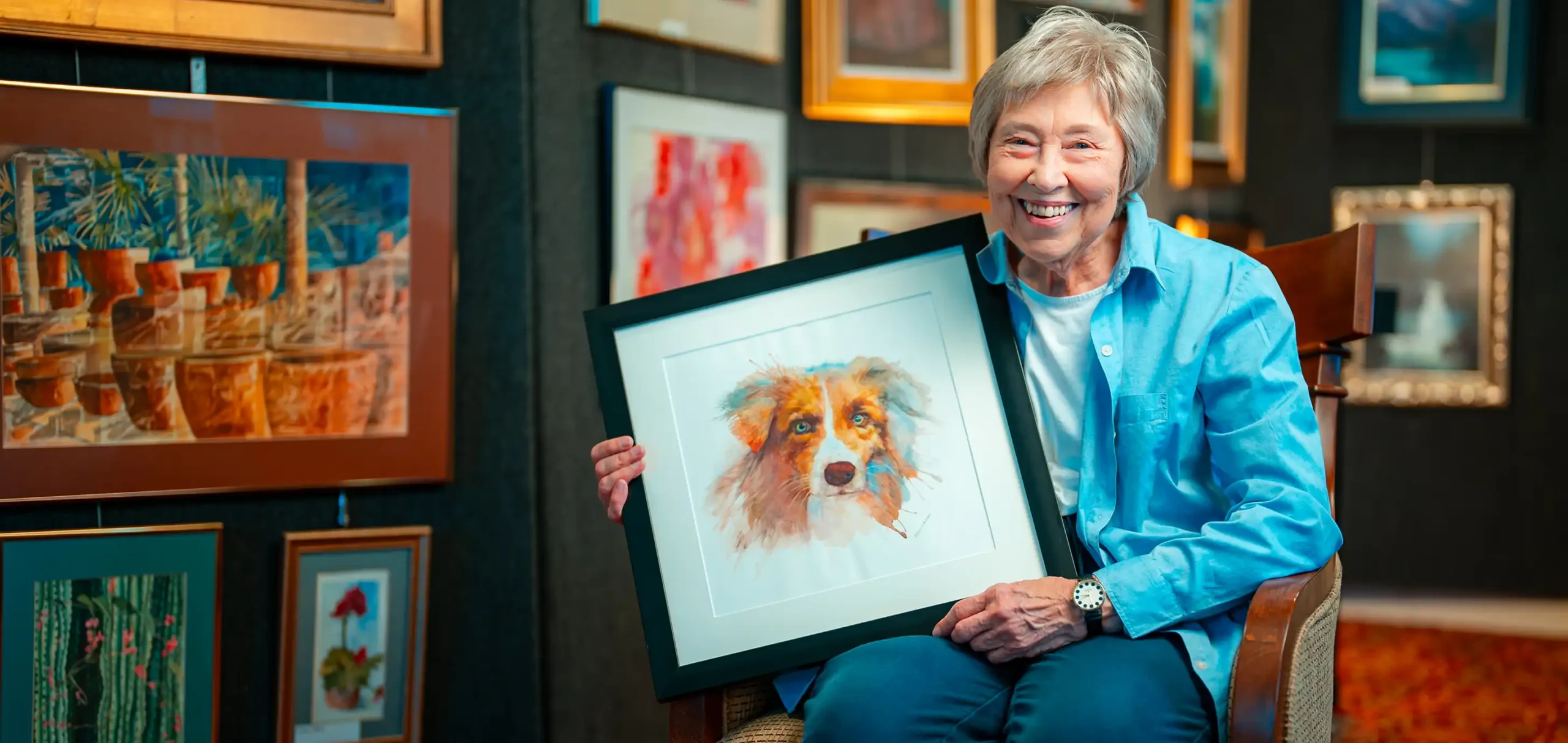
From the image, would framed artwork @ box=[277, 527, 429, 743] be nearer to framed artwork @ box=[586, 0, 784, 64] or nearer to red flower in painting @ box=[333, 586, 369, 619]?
red flower in painting @ box=[333, 586, 369, 619]

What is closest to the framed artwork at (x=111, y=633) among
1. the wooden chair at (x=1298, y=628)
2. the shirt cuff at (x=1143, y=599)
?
the wooden chair at (x=1298, y=628)

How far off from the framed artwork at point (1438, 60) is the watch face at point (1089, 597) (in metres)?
5.17

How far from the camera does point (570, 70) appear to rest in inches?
115

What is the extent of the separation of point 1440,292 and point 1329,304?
447cm

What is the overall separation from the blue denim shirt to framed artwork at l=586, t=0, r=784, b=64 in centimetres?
147

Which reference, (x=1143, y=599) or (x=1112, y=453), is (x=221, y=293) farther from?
(x=1143, y=599)

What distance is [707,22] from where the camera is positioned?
318 cm

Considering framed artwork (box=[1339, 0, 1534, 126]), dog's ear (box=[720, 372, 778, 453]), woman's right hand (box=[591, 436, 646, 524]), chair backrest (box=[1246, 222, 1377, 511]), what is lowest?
woman's right hand (box=[591, 436, 646, 524])

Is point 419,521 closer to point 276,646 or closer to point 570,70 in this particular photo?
point 276,646

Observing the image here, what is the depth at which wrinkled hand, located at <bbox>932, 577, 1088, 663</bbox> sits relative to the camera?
1715 mm

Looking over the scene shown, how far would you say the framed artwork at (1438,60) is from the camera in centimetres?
585

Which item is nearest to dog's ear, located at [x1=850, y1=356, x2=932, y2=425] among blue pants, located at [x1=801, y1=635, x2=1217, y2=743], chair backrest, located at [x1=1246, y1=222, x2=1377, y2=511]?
blue pants, located at [x1=801, y1=635, x2=1217, y2=743]

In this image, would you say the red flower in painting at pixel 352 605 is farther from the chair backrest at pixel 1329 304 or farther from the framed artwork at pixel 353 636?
the chair backrest at pixel 1329 304

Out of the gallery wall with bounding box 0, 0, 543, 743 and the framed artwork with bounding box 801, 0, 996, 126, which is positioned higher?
the framed artwork with bounding box 801, 0, 996, 126
